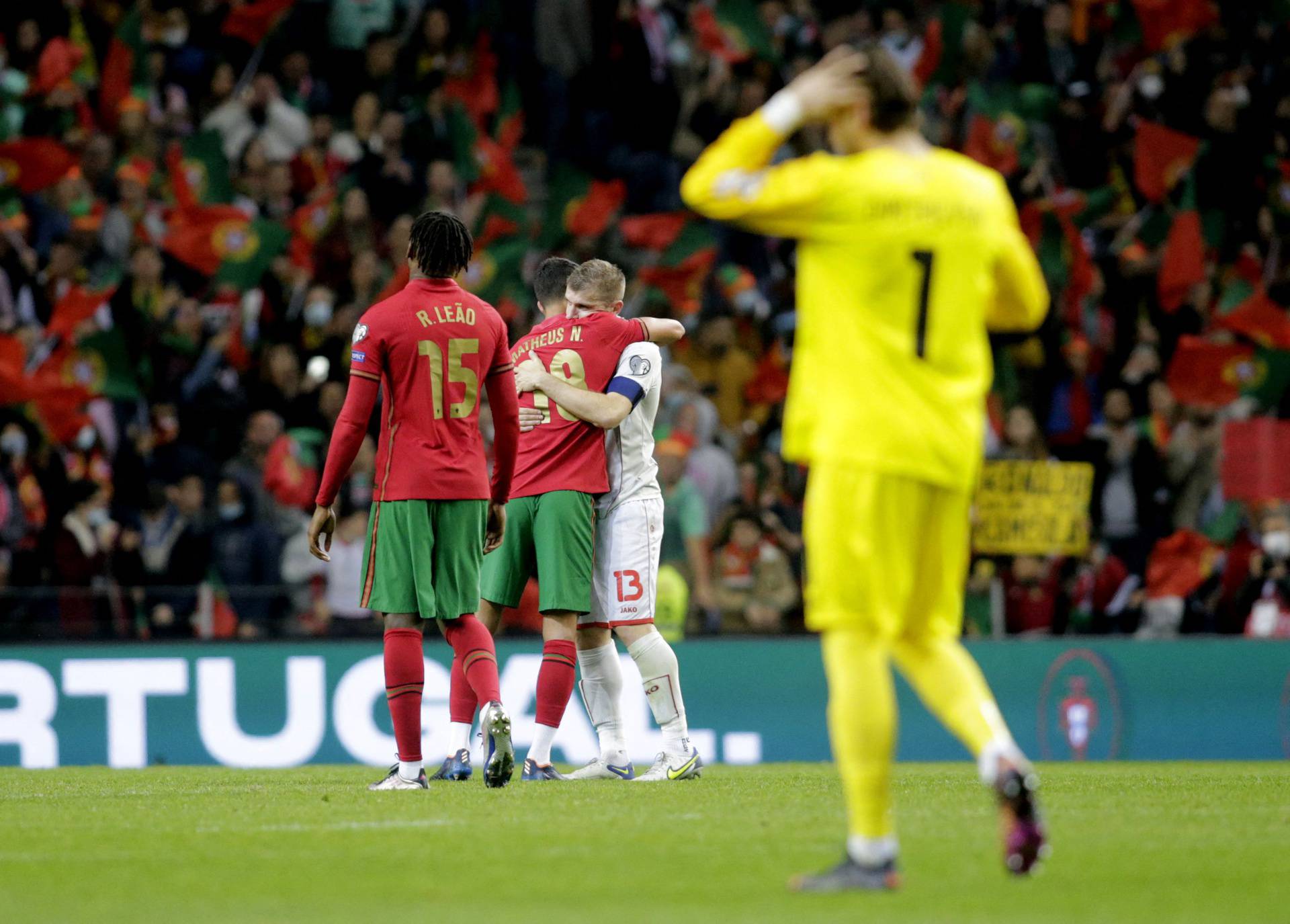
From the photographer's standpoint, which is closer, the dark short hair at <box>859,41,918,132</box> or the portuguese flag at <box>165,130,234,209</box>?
the dark short hair at <box>859,41,918,132</box>

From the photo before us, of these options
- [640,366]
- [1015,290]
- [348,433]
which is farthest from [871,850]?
[640,366]

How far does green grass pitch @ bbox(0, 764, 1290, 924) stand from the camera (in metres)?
4.77

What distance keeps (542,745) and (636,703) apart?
4157 millimetres

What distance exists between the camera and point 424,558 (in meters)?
8.13

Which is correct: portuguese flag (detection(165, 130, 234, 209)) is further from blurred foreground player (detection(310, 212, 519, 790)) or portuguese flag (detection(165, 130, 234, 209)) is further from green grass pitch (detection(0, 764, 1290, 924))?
blurred foreground player (detection(310, 212, 519, 790))

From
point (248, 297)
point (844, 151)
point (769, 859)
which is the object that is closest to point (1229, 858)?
point (769, 859)

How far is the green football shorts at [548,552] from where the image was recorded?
8.84 metres

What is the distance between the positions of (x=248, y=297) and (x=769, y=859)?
1154 centimetres

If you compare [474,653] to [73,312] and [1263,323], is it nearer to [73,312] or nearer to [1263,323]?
[73,312]

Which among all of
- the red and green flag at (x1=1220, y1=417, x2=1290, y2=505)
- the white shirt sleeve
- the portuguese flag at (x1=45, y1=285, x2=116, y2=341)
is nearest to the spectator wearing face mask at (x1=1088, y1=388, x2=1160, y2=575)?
the red and green flag at (x1=1220, y1=417, x2=1290, y2=505)

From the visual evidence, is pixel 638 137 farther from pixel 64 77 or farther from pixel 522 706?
pixel 522 706

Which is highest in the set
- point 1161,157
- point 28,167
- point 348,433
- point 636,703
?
point 1161,157

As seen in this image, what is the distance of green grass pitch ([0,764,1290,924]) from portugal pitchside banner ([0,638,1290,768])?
4.27 m

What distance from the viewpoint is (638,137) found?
18.9 m
